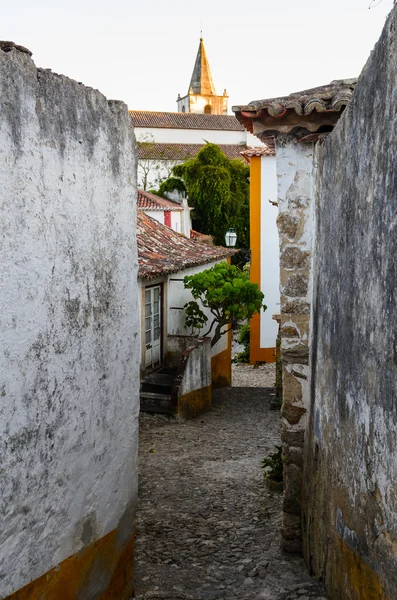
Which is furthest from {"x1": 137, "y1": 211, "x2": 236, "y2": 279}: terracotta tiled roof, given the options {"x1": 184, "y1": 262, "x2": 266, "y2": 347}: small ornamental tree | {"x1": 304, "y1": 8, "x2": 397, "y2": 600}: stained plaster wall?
{"x1": 304, "y1": 8, "x2": 397, "y2": 600}: stained plaster wall

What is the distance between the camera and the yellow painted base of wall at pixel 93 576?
3.83m

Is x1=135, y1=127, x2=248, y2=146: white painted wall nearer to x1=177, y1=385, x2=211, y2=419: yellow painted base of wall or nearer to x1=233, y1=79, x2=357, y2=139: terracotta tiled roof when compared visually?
x1=177, y1=385, x2=211, y2=419: yellow painted base of wall

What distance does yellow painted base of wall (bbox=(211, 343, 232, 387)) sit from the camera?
16188mm

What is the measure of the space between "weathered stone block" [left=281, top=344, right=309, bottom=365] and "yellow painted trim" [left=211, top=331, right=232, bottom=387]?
32.0 ft

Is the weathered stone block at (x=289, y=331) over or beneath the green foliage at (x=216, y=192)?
beneath

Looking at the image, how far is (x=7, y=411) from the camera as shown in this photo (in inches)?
136

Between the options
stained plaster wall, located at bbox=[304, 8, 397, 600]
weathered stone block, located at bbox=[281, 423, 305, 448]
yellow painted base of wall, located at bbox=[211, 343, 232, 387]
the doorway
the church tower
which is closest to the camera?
stained plaster wall, located at bbox=[304, 8, 397, 600]

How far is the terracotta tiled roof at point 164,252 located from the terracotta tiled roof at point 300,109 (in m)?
5.80

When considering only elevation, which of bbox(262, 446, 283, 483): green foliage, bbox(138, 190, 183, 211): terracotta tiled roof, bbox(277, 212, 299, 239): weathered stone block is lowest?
bbox(262, 446, 283, 483): green foliage

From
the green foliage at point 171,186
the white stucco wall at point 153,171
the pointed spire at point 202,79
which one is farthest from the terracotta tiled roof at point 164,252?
the pointed spire at point 202,79

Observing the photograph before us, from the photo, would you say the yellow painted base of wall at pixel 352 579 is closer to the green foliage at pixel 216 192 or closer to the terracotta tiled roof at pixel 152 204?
the terracotta tiled roof at pixel 152 204

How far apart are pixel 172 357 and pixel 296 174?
820cm

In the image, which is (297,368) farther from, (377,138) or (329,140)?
(377,138)

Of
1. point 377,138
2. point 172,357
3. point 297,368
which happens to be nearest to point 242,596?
point 297,368
